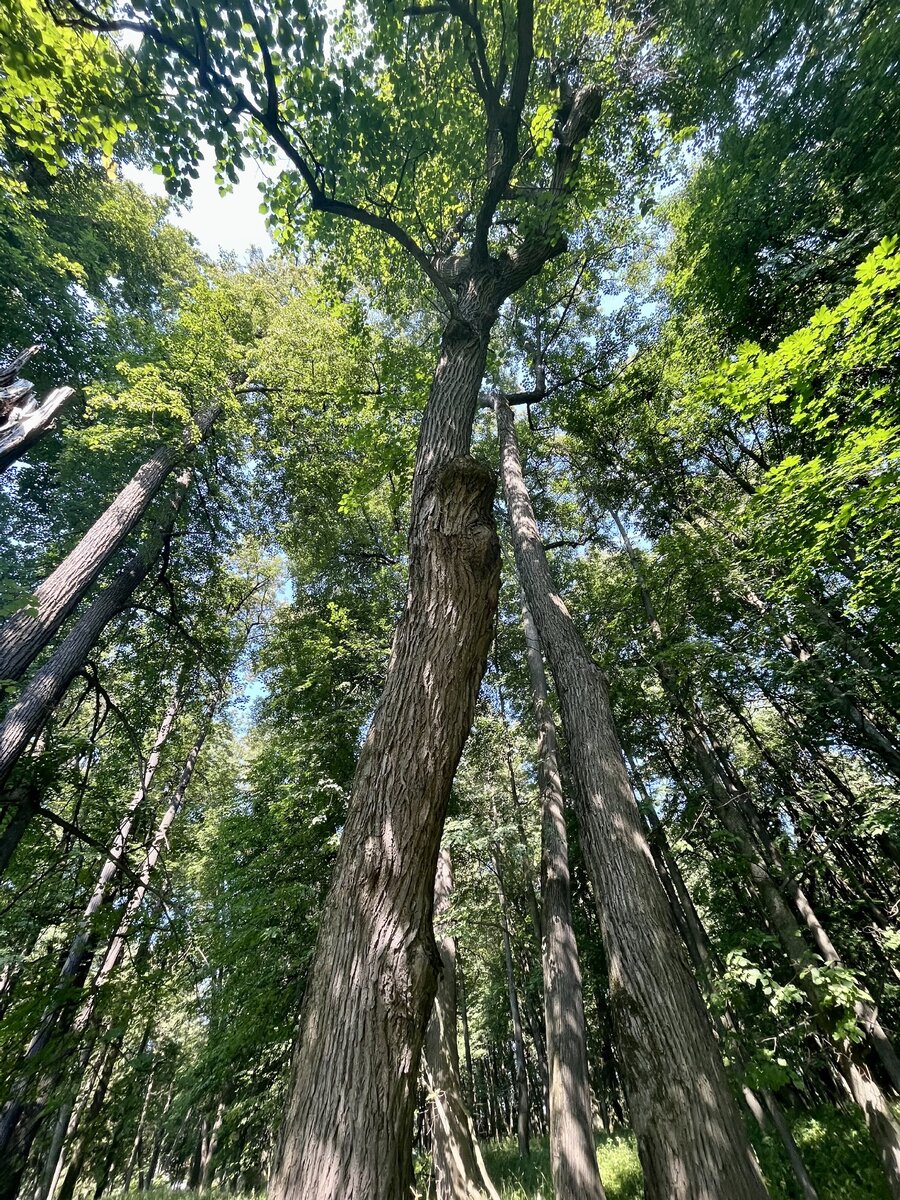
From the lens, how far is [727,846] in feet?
24.6

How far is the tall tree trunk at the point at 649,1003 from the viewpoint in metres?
2.27

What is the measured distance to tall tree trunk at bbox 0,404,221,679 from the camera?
500cm

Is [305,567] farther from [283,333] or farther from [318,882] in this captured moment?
[318,882]

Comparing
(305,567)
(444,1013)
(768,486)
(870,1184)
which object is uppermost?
(305,567)

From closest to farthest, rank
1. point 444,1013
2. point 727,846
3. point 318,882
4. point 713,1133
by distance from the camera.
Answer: point 713,1133 → point 444,1013 → point 727,846 → point 318,882

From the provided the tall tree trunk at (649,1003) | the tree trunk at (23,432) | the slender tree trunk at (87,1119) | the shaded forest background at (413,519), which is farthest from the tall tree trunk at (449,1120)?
the tree trunk at (23,432)

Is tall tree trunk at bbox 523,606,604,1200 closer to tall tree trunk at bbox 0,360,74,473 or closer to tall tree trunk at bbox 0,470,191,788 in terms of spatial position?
tall tree trunk at bbox 0,470,191,788

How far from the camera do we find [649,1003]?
273cm

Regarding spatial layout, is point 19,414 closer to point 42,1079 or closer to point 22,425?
point 22,425

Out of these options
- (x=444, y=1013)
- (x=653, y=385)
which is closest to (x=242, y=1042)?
(x=444, y=1013)

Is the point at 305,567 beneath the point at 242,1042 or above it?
above

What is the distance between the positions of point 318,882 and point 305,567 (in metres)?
6.53

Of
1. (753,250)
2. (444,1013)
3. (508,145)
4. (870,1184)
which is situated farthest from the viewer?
(753,250)

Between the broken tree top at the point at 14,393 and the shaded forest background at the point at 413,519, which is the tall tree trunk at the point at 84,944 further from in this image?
the broken tree top at the point at 14,393
